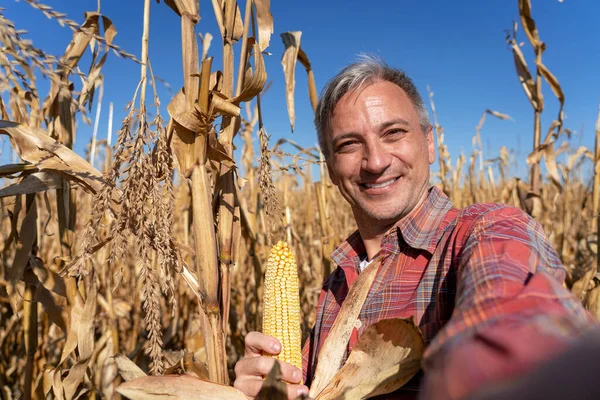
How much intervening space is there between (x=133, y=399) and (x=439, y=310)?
0.95m

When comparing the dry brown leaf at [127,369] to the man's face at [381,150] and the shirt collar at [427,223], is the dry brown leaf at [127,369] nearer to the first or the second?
the shirt collar at [427,223]

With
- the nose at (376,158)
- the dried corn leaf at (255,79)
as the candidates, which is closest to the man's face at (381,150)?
the nose at (376,158)

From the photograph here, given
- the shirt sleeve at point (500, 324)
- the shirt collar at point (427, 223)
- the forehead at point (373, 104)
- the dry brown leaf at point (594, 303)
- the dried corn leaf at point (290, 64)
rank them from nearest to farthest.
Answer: the shirt sleeve at point (500, 324)
the shirt collar at point (427, 223)
the forehead at point (373, 104)
the dried corn leaf at point (290, 64)
the dry brown leaf at point (594, 303)

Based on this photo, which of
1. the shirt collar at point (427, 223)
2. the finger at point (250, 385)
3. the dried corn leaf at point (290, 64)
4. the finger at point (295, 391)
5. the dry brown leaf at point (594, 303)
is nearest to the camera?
the finger at point (295, 391)

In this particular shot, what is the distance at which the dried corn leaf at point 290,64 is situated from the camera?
2.33 meters

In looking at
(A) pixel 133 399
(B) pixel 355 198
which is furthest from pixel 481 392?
(B) pixel 355 198

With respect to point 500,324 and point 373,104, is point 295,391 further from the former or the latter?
point 373,104

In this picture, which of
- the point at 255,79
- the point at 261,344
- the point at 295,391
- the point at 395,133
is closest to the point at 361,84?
the point at 395,133

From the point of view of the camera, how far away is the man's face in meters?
1.98

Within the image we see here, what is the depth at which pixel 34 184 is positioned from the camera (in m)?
1.86

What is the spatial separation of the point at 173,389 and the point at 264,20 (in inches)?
54.9

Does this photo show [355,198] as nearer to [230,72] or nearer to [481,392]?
[230,72]

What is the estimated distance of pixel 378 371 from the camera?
3.94 ft

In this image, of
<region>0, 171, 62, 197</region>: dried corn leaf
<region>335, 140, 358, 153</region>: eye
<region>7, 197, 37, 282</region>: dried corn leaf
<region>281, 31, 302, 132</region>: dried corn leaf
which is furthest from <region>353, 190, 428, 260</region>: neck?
<region>7, 197, 37, 282</region>: dried corn leaf
